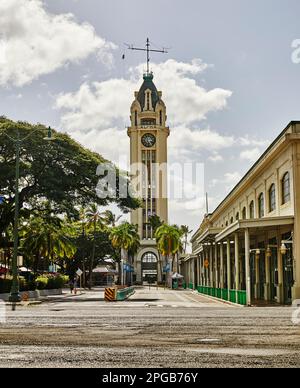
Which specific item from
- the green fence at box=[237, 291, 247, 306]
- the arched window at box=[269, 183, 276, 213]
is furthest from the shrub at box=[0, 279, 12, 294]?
the arched window at box=[269, 183, 276, 213]

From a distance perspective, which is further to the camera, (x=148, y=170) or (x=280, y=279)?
(x=148, y=170)

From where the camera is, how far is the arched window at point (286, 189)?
36.0 metres

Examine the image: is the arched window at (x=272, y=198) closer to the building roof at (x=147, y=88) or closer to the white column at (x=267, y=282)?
the white column at (x=267, y=282)

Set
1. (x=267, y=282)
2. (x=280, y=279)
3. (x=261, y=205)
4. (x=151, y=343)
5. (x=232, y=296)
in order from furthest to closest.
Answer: (x=261, y=205), (x=267, y=282), (x=232, y=296), (x=280, y=279), (x=151, y=343)

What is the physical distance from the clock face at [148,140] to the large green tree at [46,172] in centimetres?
8631

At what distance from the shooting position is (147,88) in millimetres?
148000

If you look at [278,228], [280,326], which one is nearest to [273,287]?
[278,228]

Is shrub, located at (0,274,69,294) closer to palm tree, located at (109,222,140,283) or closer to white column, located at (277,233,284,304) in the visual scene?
white column, located at (277,233,284,304)

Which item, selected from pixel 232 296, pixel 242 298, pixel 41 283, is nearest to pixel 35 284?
pixel 41 283

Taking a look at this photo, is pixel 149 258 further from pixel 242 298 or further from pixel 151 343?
pixel 151 343

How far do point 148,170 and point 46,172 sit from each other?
89569 mm

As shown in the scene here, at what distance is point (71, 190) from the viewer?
52500 mm
